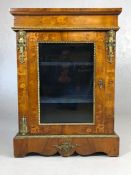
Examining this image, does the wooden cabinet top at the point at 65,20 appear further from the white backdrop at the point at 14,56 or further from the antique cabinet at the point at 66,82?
the white backdrop at the point at 14,56

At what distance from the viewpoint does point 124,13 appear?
3.37 metres

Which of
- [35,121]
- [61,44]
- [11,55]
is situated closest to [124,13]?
[11,55]

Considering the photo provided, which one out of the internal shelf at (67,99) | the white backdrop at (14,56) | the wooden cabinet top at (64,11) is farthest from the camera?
the white backdrop at (14,56)

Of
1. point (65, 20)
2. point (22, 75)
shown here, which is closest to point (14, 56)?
point (22, 75)

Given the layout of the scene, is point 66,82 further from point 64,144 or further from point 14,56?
point 14,56

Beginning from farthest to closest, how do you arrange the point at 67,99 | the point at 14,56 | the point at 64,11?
the point at 14,56, the point at 67,99, the point at 64,11

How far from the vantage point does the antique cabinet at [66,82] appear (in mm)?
2098

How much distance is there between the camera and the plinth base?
7.04 ft

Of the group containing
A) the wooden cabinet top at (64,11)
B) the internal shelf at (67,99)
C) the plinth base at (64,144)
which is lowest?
the plinth base at (64,144)

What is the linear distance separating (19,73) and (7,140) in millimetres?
637

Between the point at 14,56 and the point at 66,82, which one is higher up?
the point at 14,56

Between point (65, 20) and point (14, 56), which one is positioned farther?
point (14, 56)

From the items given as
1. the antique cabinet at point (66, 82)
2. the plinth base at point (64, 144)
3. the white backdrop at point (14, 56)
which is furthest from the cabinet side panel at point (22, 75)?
the white backdrop at point (14, 56)

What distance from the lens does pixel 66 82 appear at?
7.11 ft
